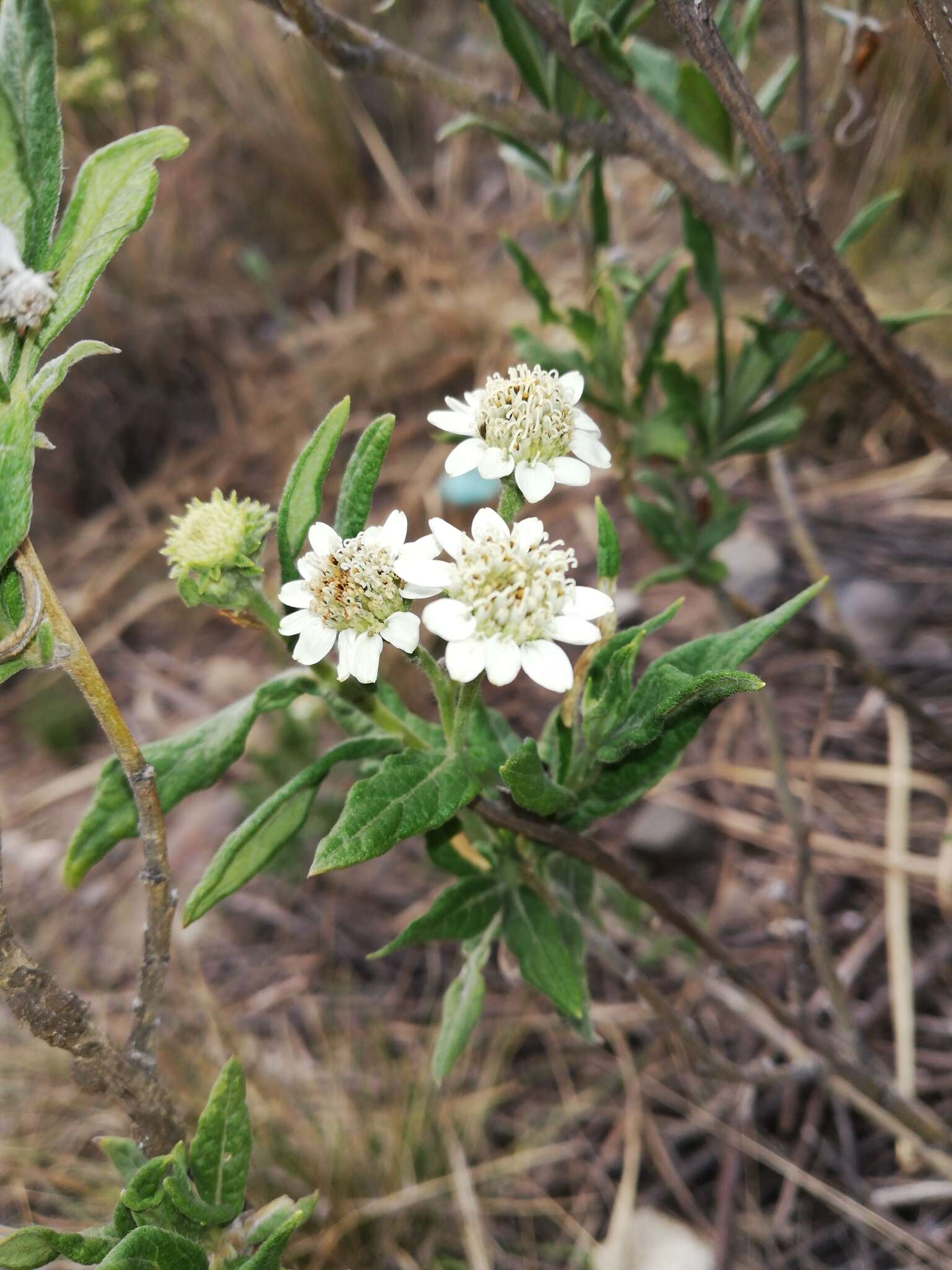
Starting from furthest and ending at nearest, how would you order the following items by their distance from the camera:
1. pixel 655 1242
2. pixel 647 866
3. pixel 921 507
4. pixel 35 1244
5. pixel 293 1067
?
1. pixel 921 507
2. pixel 647 866
3. pixel 293 1067
4. pixel 655 1242
5. pixel 35 1244

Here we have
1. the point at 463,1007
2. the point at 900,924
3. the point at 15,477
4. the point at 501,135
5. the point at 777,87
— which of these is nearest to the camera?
the point at 15,477

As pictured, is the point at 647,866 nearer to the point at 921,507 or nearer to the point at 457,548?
the point at 921,507

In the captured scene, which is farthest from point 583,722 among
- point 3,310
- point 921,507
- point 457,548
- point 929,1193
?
point 921,507

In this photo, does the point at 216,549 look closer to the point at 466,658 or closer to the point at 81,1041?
the point at 466,658

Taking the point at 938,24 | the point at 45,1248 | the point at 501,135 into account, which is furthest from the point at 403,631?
the point at 501,135

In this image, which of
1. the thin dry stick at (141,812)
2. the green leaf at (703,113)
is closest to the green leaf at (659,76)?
the green leaf at (703,113)

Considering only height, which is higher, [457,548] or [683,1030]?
[457,548]
